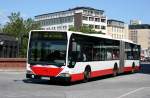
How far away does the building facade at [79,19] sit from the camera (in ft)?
538

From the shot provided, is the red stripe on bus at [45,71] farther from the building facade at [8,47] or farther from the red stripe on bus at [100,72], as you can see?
the building facade at [8,47]

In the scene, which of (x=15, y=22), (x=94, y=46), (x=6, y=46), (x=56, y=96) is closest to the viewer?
(x=56, y=96)

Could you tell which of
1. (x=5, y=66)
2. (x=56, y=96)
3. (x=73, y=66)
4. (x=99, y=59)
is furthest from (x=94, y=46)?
(x=5, y=66)

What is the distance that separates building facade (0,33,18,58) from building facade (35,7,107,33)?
111 metres

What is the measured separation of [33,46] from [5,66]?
43.9 ft

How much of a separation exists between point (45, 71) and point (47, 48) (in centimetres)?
111

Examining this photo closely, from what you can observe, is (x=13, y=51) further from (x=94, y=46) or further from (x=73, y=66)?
(x=73, y=66)

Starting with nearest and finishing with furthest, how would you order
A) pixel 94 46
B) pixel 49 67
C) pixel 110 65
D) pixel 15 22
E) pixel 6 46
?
1. pixel 49 67
2. pixel 94 46
3. pixel 110 65
4. pixel 6 46
5. pixel 15 22

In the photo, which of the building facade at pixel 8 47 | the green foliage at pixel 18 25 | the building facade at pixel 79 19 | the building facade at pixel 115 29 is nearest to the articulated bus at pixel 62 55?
the building facade at pixel 8 47

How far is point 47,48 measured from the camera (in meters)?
21.3

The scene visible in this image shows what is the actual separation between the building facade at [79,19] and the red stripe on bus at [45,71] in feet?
448

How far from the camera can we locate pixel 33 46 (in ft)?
71.4

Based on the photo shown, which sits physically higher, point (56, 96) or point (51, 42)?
point (51, 42)

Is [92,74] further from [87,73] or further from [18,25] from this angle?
[18,25]
